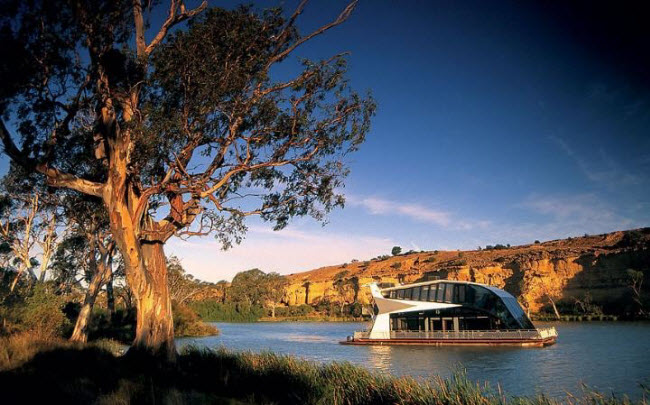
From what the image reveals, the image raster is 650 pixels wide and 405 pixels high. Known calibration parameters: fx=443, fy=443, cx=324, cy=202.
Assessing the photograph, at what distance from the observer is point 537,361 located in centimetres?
2233

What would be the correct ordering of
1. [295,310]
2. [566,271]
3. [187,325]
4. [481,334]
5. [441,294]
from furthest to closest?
1. [295,310]
2. [566,271]
3. [187,325]
4. [441,294]
5. [481,334]

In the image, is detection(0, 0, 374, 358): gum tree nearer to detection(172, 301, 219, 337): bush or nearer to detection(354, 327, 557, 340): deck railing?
detection(354, 327, 557, 340): deck railing

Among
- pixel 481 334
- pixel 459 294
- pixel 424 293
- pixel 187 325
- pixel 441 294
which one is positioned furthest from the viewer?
pixel 187 325

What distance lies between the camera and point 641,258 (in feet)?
157

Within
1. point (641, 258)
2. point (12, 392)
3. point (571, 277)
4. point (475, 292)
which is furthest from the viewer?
point (571, 277)

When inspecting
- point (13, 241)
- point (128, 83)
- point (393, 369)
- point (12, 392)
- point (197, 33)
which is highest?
point (197, 33)

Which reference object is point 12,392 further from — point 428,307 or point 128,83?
point 428,307

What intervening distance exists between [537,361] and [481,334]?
24.0 feet

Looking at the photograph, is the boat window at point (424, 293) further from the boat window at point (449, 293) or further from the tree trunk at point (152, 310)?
the tree trunk at point (152, 310)

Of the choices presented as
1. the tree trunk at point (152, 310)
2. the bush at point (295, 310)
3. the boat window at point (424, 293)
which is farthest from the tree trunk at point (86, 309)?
the bush at point (295, 310)

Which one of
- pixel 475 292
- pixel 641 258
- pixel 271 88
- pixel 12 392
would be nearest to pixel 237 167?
pixel 271 88

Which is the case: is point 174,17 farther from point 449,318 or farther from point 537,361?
point 449,318

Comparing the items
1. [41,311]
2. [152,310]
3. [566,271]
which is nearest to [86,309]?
[41,311]

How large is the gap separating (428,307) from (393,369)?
→ 1147 cm
